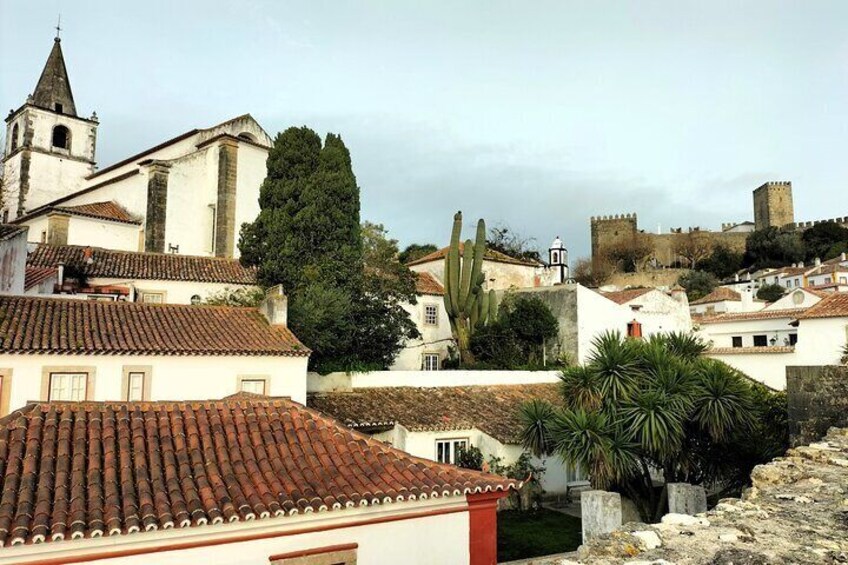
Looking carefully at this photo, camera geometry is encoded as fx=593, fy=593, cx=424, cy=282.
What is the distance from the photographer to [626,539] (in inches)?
164

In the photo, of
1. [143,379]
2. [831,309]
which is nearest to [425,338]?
[143,379]

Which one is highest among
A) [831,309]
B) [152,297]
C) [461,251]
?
[461,251]

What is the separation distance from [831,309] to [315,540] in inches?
1093

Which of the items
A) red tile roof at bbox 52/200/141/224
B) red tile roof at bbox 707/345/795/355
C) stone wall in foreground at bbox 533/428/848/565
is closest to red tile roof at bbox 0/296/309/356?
stone wall in foreground at bbox 533/428/848/565

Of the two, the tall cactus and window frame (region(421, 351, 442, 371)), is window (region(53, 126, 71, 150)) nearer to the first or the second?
the tall cactus

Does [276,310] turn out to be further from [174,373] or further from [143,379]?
[143,379]

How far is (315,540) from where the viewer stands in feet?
26.5

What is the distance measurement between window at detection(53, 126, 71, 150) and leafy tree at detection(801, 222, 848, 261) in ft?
266

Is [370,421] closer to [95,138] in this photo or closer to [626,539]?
[626,539]

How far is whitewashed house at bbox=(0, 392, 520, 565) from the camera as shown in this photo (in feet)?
22.8

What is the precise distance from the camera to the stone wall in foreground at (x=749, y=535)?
3.72m

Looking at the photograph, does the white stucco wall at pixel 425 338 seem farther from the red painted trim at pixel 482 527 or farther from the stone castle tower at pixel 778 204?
the stone castle tower at pixel 778 204

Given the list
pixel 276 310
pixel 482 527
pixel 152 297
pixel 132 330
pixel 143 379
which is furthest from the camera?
pixel 152 297

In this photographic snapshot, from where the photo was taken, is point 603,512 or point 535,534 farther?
point 535,534
